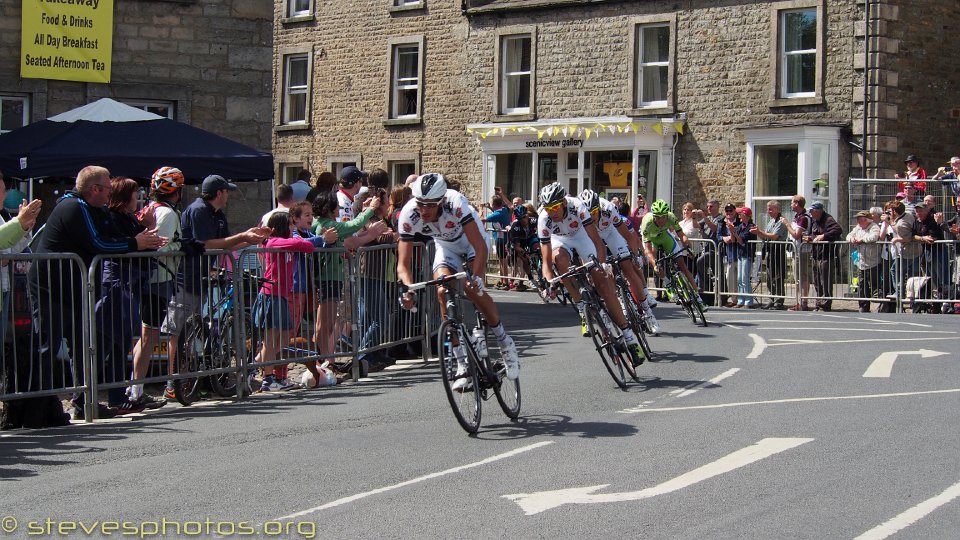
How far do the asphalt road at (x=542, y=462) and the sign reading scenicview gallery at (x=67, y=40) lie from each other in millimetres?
8828

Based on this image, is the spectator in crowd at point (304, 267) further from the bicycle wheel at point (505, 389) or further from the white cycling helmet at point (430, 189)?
the white cycling helmet at point (430, 189)

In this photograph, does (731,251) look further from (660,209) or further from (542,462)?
(542,462)

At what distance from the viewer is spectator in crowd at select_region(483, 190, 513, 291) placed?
2888 centimetres

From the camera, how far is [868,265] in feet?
75.8

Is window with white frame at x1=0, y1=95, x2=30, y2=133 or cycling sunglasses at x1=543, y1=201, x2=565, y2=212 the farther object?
window with white frame at x1=0, y1=95, x2=30, y2=133

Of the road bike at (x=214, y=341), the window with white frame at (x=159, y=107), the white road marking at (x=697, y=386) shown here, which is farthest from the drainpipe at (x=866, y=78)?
the road bike at (x=214, y=341)

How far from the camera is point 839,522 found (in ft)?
22.9

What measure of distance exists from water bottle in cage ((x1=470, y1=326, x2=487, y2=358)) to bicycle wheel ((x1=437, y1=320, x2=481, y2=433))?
4.8 inches

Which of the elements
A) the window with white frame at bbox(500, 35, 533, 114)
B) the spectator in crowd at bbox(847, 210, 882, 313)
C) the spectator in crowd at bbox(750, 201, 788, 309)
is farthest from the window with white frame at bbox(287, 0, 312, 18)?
the spectator in crowd at bbox(847, 210, 882, 313)

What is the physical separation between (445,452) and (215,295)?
376cm

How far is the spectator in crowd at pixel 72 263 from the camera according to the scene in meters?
10.5

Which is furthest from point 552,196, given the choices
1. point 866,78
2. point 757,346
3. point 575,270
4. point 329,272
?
point 866,78

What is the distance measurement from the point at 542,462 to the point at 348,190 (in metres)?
7.86

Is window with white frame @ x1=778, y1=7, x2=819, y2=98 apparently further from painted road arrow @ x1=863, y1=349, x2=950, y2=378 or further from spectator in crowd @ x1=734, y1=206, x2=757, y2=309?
painted road arrow @ x1=863, y1=349, x2=950, y2=378
